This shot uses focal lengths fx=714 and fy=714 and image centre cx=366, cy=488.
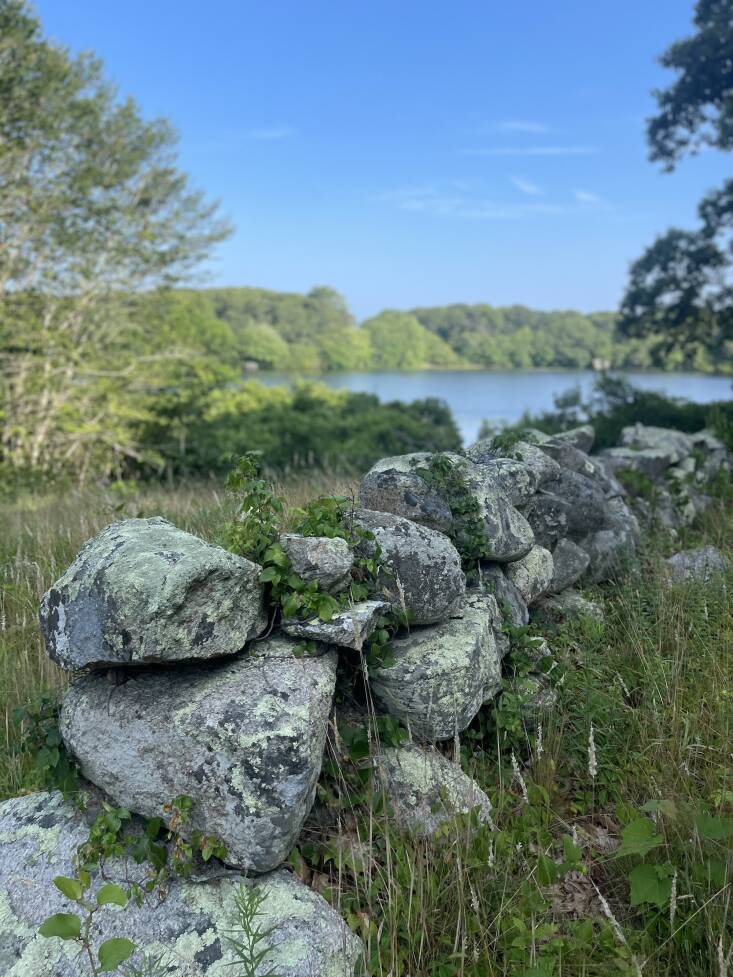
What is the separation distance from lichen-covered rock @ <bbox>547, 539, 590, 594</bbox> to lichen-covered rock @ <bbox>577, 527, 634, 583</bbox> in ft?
0.73

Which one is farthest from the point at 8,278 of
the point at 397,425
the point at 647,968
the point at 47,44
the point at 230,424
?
the point at 647,968

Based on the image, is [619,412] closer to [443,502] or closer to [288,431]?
[288,431]

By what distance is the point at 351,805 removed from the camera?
2.72m

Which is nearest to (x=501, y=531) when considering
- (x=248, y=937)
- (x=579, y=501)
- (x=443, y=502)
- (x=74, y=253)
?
(x=443, y=502)

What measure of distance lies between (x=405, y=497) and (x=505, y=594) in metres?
0.80

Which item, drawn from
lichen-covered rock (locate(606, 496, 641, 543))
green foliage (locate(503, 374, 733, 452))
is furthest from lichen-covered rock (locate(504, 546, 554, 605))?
green foliage (locate(503, 374, 733, 452))

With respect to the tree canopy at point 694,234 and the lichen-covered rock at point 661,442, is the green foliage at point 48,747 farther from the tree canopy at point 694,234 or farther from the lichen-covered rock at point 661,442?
the tree canopy at point 694,234

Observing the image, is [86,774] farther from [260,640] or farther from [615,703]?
[615,703]

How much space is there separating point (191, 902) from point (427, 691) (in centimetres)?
120

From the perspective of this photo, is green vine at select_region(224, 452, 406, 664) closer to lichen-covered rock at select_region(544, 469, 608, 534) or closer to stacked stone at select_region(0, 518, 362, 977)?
stacked stone at select_region(0, 518, 362, 977)

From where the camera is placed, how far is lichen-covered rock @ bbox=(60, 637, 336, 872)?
8.05 feet

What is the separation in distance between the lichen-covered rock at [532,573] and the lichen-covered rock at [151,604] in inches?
73.3

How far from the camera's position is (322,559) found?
115 inches

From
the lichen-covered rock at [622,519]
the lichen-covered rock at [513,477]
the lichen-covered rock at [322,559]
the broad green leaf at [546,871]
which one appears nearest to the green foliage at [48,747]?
the lichen-covered rock at [322,559]
